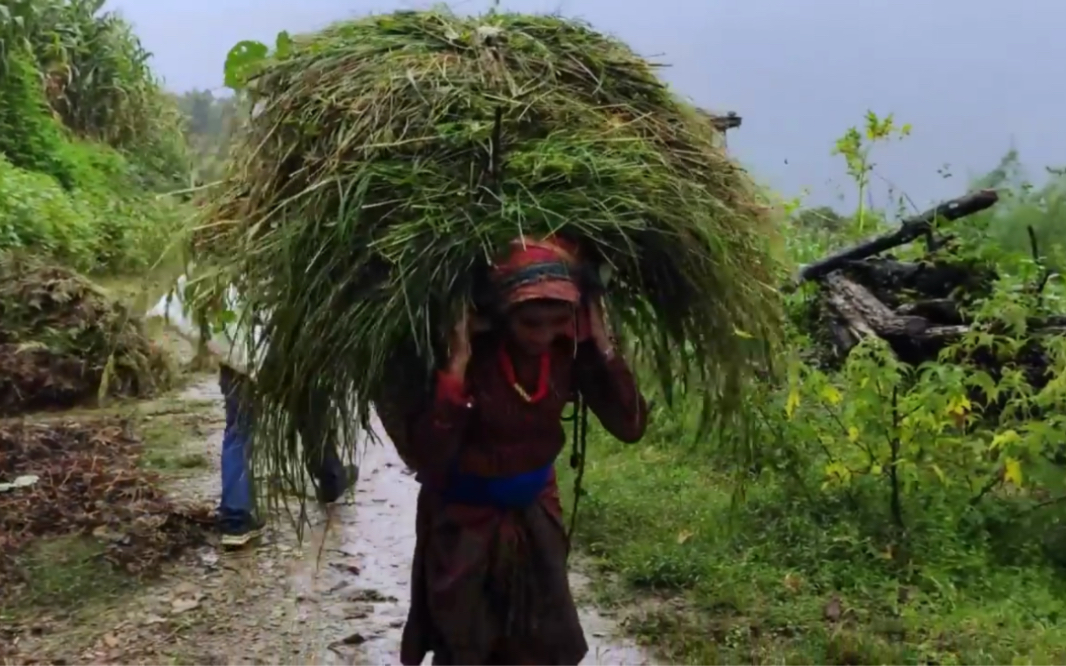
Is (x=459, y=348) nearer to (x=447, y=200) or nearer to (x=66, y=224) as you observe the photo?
(x=447, y=200)

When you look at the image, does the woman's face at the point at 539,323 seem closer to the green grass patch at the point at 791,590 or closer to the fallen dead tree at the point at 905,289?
the green grass patch at the point at 791,590

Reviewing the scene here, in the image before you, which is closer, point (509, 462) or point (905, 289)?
point (509, 462)

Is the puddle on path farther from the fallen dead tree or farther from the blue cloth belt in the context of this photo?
the fallen dead tree

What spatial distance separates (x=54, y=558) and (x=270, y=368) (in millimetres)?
2519

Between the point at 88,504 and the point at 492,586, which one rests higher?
the point at 492,586

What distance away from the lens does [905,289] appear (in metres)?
6.25

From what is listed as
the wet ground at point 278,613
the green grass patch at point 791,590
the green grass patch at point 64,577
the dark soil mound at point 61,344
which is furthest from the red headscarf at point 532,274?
the dark soil mound at point 61,344

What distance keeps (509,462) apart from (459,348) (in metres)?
0.33

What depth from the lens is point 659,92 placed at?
2.87 meters

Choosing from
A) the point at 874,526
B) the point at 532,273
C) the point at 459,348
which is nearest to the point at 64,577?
the point at 459,348

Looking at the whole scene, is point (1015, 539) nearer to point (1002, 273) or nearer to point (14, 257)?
point (1002, 273)

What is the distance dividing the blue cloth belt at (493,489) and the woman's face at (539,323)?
299mm

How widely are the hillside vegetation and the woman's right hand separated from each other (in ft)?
18.3

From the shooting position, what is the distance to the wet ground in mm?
3924
